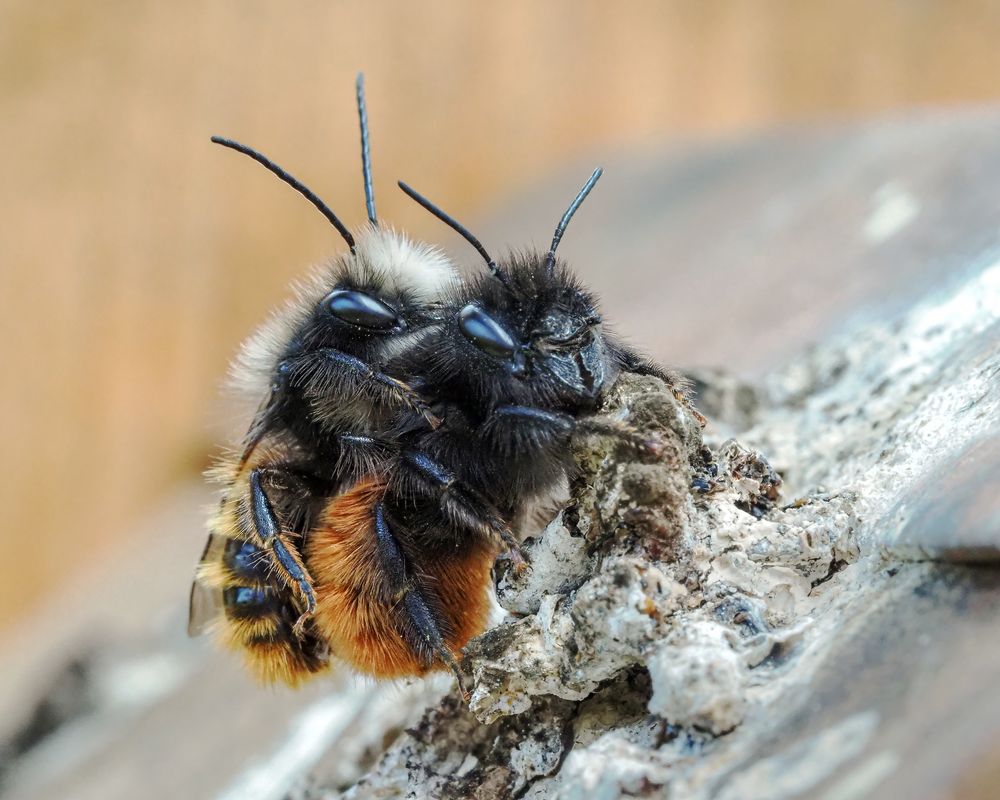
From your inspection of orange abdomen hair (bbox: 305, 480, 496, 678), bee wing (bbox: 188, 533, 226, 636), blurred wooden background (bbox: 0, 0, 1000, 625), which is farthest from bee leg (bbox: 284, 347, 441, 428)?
blurred wooden background (bbox: 0, 0, 1000, 625)

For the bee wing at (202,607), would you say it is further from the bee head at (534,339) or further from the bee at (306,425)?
the bee head at (534,339)

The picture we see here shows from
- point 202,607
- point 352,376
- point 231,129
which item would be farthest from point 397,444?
point 231,129

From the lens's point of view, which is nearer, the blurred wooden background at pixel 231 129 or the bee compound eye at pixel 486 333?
the bee compound eye at pixel 486 333

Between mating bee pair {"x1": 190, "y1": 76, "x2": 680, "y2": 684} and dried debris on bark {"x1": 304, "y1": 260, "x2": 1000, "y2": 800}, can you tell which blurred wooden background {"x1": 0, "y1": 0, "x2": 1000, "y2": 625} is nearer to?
mating bee pair {"x1": 190, "y1": 76, "x2": 680, "y2": 684}

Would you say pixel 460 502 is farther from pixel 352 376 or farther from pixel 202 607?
pixel 202 607

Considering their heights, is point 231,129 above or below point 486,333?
above

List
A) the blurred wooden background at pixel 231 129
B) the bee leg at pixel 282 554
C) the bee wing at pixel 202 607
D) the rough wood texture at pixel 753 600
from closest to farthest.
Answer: the rough wood texture at pixel 753 600 → the bee leg at pixel 282 554 → the bee wing at pixel 202 607 → the blurred wooden background at pixel 231 129

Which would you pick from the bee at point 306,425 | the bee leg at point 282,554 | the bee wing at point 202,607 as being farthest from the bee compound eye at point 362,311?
the bee wing at point 202,607
